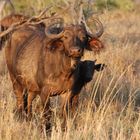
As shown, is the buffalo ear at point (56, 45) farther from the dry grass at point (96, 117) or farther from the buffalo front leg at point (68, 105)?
the dry grass at point (96, 117)

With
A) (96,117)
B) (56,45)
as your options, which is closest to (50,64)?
(56,45)

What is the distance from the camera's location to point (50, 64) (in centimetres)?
793

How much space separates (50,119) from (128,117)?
1042 mm

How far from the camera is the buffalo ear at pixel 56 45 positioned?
25.1ft

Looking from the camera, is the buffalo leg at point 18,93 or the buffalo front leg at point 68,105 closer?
the buffalo front leg at point 68,105

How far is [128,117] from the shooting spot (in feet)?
26.8

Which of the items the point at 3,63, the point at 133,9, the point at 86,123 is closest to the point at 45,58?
the point at 86,123

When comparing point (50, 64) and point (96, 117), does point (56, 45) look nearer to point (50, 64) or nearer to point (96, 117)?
point (50, 64)

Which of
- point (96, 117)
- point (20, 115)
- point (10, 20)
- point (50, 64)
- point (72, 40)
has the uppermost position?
point (10, 20)

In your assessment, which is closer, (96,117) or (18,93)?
(96,117)

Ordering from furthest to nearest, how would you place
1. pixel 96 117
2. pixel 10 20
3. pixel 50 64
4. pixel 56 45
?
pixel 10 20 → pixel 50 64 → pixel 56 45 → pixel 96 117

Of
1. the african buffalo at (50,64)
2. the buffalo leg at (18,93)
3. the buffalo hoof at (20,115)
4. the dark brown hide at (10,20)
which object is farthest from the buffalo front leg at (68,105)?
the dark brown hide at (10,20)

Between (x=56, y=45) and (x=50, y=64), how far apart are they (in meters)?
0.34

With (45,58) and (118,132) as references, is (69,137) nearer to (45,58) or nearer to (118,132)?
(118,132)
